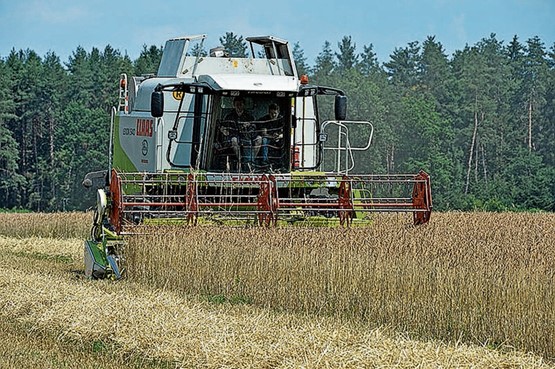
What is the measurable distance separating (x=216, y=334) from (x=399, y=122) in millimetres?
51199

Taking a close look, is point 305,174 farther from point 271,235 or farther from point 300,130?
point 271,235

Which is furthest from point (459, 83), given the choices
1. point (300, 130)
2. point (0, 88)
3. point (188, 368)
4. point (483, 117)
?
point (188, 368)

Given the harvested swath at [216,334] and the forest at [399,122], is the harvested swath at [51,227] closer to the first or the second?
the harvested swath at [216,334]

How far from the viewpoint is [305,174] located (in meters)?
12.6

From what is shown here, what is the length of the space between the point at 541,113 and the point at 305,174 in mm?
47620

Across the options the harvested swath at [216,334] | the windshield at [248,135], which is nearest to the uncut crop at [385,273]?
the harvested swath at [216,334]

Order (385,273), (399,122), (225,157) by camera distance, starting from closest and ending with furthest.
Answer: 1. (385,273)
2. (225,157)
3. (399,122)

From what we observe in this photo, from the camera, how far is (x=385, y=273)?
8.88 m

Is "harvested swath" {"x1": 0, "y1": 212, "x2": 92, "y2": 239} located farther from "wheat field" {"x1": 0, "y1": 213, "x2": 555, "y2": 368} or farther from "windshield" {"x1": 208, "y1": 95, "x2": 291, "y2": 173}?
"wheat field" {"x1": 0, "y1": 213, "x2": 555, "y2": 368}

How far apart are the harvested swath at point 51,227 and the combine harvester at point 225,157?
589cm

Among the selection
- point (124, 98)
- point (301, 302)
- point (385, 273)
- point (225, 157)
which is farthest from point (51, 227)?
point (385, 273)

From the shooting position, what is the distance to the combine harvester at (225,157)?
11.5m

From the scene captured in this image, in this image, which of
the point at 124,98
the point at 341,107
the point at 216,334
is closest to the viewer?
the point at 216,334

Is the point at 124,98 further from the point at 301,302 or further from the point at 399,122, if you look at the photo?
the point at 399,122
